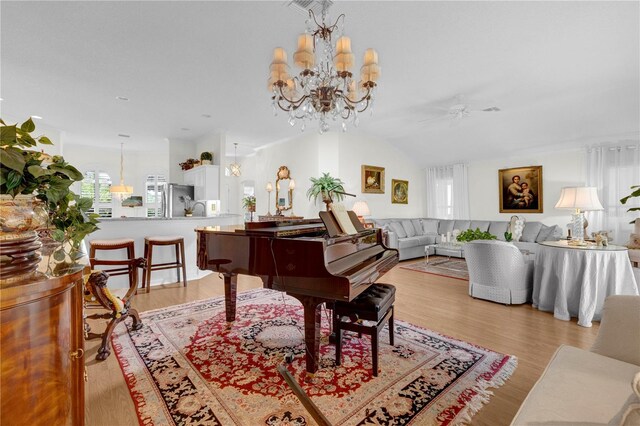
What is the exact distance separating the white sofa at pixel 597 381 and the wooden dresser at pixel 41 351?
142 cm

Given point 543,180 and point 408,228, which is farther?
point 408,228

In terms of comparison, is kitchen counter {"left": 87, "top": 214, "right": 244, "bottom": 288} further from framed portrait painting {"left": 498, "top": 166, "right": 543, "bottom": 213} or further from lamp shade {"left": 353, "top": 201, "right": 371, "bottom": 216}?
framed portrait painting {"left": 498, "top": 166, "right": 543, "bottom": 213}

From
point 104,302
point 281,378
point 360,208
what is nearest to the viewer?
point 281,378

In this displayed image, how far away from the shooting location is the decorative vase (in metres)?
0.73

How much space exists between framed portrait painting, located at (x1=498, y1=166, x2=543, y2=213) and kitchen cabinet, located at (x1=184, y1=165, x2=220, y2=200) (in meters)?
6.57

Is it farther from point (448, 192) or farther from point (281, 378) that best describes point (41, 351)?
point (448, 192)

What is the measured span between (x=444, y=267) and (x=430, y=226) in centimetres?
219

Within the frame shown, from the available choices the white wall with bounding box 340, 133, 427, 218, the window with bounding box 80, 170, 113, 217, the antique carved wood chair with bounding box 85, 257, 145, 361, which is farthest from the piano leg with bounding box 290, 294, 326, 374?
the window with bounding box 80, 170, 113, 217

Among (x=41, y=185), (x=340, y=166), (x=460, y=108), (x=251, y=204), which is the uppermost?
(x=460, y=108)

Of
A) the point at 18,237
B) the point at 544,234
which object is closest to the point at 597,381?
the point at 18,237

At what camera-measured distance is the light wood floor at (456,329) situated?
1.70 meters

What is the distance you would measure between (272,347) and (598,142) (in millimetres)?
7045

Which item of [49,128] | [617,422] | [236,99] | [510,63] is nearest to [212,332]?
[617,422]

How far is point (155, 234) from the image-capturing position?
4387mm
